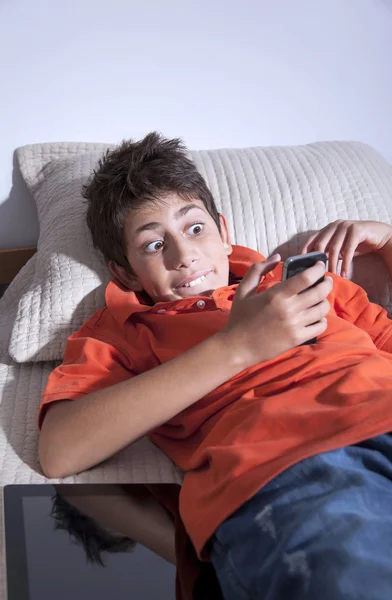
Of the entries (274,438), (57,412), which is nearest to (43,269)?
(57,412)

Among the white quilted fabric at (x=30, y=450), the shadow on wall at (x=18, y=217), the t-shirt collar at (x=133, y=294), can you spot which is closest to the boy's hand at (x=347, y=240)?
the t-shirt collar at (x=133, y=294)

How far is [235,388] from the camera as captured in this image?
42.0 inches

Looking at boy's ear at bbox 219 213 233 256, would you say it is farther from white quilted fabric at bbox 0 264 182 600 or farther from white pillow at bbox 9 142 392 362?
white quilted fabric at bbox 0 264 182 600

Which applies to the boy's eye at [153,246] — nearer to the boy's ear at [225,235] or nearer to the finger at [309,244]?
the boy's ear at [225,235]

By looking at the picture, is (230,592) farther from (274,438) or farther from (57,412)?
(57,412)

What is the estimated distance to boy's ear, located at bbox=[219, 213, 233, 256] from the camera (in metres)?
1.33

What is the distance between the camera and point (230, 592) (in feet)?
2.70

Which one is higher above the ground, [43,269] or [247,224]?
[247,224]

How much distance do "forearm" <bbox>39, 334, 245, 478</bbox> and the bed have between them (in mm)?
62

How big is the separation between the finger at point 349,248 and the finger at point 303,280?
0.40 m

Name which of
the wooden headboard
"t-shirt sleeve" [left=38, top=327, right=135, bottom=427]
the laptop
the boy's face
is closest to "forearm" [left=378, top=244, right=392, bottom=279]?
the boy's face

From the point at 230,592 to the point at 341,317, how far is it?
1.93 ft

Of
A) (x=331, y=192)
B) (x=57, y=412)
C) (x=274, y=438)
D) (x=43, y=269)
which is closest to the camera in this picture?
(x=274, y=438)

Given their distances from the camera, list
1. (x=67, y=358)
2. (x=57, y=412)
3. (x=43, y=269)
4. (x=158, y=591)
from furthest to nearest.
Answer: (x=43, y=269)
(x=67, y=358)
(x=57, y=412)
(x=158, y=591)
